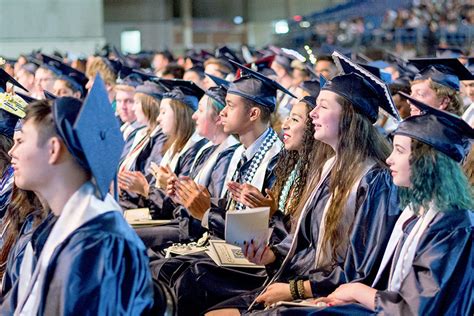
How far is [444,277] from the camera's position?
12.3 feet

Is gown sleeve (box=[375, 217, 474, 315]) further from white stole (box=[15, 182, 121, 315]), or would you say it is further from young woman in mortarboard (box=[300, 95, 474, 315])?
white stole (box=[15, 182, 121, 315])

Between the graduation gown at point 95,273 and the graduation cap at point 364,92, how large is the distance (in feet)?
6.05

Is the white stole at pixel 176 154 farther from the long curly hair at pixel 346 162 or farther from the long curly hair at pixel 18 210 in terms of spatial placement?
the long curly hair at pixel 18 210

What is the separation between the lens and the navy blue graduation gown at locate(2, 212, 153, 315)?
297cm

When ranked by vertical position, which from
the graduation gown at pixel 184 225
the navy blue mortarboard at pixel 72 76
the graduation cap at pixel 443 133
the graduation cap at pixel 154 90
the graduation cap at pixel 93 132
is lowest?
the graduation gown at pixel 184 225

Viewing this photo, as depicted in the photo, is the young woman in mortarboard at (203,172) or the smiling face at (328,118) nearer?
the smiling face at (328,118)

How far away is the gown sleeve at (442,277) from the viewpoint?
147 inches

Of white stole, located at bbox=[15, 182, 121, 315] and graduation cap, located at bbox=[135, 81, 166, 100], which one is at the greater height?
white stole, located at bbox=[15, 182, 121, 315]

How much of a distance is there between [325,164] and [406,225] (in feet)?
3.18

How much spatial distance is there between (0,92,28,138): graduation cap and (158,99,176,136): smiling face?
2.17 meters

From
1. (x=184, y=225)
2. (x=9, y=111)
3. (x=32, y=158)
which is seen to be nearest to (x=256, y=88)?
(x=184, y=225)

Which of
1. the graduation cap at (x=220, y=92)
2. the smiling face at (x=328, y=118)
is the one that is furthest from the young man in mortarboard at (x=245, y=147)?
the smiling face at (x=328, y=118)

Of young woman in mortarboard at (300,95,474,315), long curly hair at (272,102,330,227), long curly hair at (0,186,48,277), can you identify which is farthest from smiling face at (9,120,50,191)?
long curly hair at (272,102,330,227)

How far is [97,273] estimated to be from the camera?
297cm
